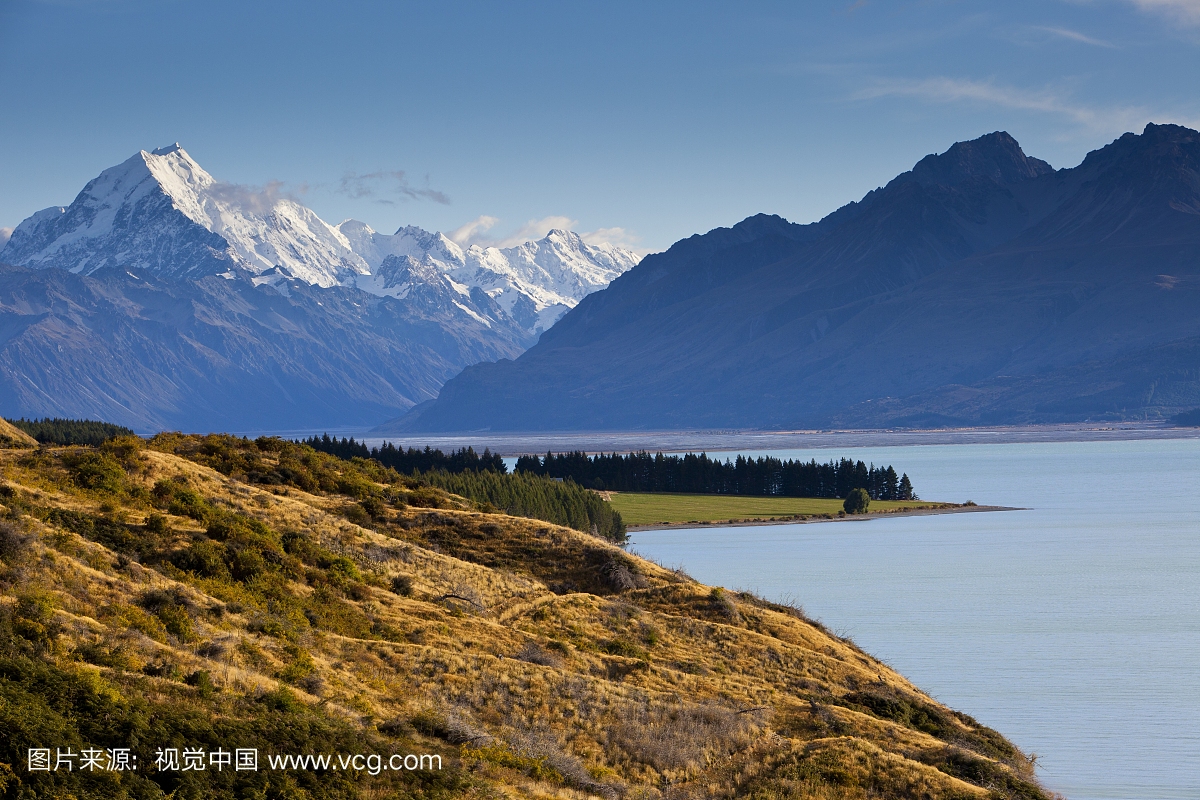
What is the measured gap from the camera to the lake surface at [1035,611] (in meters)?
50.5

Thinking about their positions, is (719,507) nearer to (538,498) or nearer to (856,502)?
(856,502)

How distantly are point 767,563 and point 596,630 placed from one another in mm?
72516

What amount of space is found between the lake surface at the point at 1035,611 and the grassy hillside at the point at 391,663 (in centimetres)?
714

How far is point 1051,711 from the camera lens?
55500 mm

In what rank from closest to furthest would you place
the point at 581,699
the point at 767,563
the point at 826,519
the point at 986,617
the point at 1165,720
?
the point at 581,699, the point at 1165,720, the point at 986,617, the point at 767,563, the point at 826,519

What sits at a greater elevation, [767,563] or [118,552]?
[118,552]

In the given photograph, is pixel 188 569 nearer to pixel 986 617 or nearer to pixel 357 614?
pixel 357 614

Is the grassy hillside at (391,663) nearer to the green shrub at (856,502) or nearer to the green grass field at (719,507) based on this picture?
the green grass field at (719,507)

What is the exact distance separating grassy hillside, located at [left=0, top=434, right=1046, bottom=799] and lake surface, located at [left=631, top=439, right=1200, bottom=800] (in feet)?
23.4

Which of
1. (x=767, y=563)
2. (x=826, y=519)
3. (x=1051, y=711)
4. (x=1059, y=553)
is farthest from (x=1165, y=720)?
(x=826, y=519)

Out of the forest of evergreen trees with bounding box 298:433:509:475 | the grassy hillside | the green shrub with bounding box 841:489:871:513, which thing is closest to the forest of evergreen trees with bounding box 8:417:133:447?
the forest of evergreen trees with bounding box 298:433:509:475

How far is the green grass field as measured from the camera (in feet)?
546

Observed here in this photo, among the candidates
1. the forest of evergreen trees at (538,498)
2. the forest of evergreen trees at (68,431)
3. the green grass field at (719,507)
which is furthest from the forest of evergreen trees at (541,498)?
the forest of evergreen trees at (68,431)

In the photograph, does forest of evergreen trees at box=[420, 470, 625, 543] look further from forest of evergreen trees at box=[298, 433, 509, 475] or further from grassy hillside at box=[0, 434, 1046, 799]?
grassy hillside at box=[0, 434, 1046, 799]
